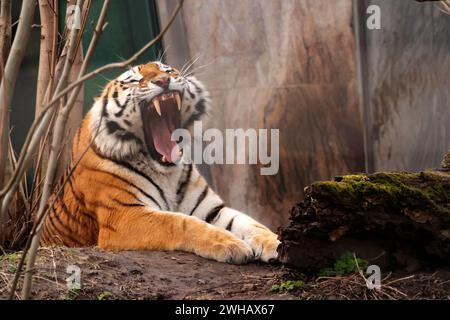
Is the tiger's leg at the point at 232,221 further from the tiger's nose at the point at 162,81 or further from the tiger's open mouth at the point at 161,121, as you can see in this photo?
the tiger's nose at the point at 162,81

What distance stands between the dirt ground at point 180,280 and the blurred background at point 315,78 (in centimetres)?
107

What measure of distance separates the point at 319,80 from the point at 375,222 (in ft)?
6.48

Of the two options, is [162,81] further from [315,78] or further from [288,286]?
[288,286]

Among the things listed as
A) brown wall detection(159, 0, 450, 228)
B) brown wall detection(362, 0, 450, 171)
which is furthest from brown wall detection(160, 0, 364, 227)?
brown wall detection(362, 0, 450, 171)

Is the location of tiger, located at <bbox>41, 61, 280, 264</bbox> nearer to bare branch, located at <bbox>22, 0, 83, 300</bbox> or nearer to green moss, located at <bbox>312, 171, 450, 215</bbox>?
green moss, located at <bbox>312, 171, 450, 215</bbox>

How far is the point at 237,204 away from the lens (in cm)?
529

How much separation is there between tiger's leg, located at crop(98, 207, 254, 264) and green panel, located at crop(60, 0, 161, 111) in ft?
3.38

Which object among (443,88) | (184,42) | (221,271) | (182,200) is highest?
(184,42)

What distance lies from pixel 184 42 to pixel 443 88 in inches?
79.2

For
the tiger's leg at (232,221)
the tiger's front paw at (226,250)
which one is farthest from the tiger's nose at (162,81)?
the tiger's front paw at (226,250)

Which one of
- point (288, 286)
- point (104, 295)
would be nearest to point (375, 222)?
point (288, 286)

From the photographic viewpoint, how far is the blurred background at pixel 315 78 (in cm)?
520
